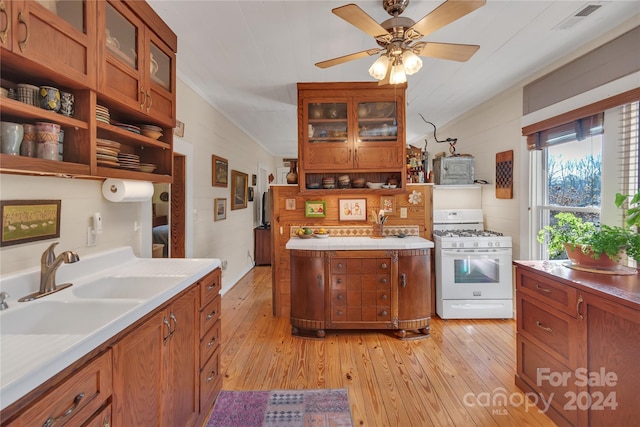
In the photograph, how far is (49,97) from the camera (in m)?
1.17

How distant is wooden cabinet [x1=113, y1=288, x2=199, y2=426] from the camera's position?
1.06 m

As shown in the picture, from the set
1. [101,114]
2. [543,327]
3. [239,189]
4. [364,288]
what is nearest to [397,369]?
[364,288]

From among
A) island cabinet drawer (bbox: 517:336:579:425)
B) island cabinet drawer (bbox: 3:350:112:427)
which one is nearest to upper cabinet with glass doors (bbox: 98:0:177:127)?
island cabinet drawer (bbox: 3:350:112:427)

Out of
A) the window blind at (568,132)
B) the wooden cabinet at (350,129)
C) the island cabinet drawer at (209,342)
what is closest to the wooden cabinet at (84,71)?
the island cabinet drawer at (209,342)

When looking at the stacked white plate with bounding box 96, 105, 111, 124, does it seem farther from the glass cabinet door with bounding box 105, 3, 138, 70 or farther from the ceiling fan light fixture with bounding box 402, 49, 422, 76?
the ceiling fan light fixture with bounding box 402, 49, 422, 76

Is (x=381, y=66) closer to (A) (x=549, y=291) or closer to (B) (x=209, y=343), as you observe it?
(A) (x=549, y=291)

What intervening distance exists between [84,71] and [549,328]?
112 inches

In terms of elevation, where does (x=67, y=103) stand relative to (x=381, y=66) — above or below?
below

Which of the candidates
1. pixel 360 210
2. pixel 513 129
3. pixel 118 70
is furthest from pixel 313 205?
pixel 513 129

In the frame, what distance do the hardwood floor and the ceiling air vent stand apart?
263 cm

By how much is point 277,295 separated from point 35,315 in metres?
2.33

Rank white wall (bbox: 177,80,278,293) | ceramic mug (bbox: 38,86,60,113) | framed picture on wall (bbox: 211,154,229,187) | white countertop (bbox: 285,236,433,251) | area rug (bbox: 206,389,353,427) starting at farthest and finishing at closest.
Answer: framed picture on wall (bbox: 211,154,229,187), white wall (bbox: 177,80,278,293), white countertop (bbox: 285,236,433,251), area rug (bbox: 206,389,353,427), ceramic mug (bbox: 38,86,60,113)

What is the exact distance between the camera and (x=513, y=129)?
126 inches

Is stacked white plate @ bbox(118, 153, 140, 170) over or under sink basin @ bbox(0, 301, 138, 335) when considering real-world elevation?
over
